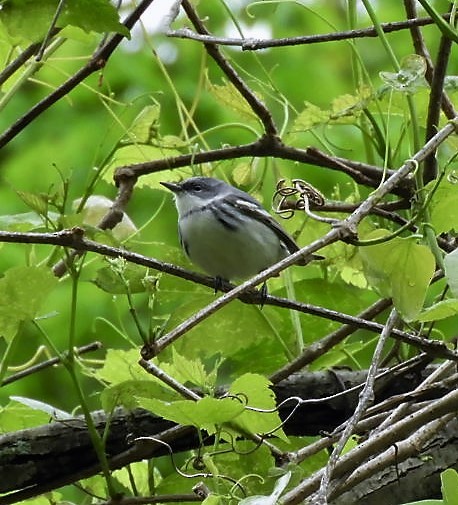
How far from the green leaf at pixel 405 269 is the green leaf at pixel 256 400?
143 mm

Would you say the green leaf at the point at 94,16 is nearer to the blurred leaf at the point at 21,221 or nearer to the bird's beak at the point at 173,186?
the blurred leaf at the point at 21,221

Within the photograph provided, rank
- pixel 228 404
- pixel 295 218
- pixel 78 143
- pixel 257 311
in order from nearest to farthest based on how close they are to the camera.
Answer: pixel 228 404 < pixel 257 311 < pixel 295 218 < pixel 78 143

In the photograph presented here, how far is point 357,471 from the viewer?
2.64ft

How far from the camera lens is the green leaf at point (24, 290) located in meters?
0.97

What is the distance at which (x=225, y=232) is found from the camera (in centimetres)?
166

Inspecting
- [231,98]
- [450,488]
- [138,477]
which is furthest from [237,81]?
[450,488]

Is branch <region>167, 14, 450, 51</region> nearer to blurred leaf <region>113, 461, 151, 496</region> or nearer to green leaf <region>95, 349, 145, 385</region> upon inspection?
green leaf <region>95, 349, 145, 385</region>

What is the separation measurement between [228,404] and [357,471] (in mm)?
132

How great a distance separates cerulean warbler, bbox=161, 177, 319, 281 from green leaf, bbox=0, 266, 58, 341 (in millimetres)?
626

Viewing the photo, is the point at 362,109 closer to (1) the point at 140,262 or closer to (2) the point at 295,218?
(2) the point at 295,218

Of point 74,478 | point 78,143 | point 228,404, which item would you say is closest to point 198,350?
point 74,478

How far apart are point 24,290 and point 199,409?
29cm

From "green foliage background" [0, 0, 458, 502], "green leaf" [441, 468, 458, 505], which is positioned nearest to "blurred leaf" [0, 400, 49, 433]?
"green foliage background" [0, 0, 458, 502]

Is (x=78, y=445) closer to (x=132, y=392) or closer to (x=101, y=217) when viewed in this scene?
(x=132, y=392)
